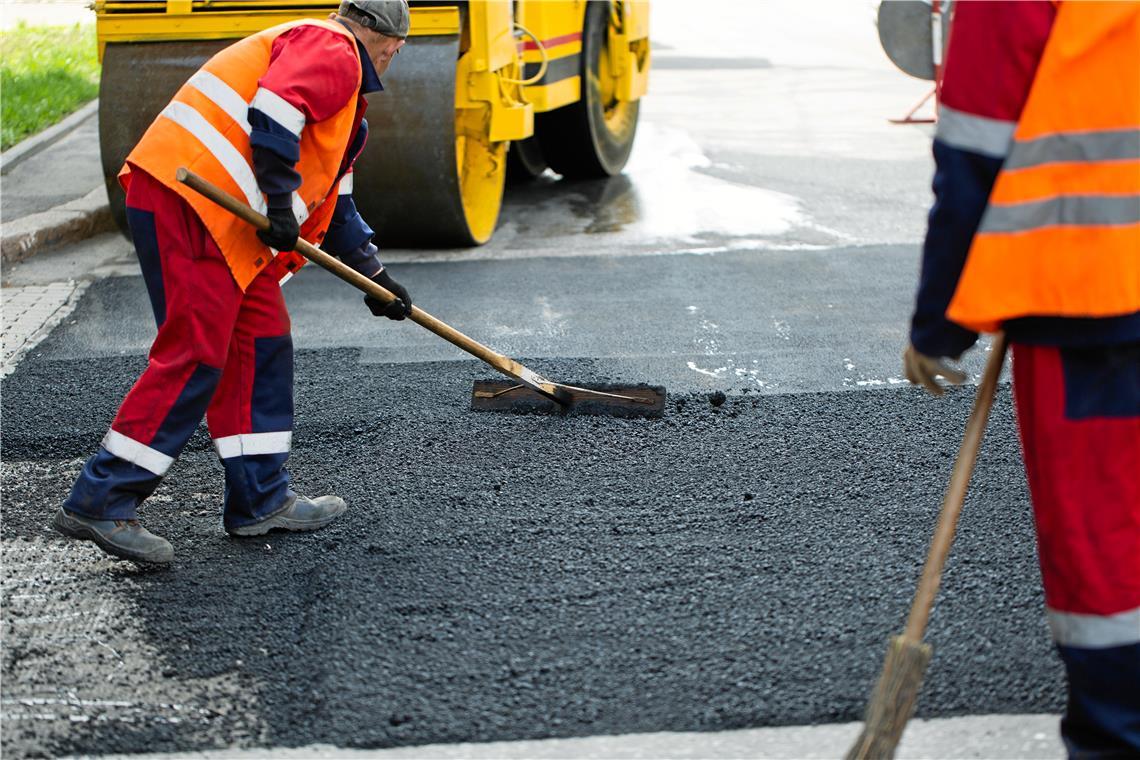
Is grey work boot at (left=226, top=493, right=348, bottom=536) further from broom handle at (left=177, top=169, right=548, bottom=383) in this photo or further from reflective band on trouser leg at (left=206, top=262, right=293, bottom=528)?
broom handle at (left=177, top=169, right=548, bottom=383)

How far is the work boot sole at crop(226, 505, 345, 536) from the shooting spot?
3.71 meters

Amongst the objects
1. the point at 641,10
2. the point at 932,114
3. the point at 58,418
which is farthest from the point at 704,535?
the point at 932,114

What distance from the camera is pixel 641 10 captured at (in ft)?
30.4

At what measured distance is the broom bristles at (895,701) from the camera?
7.84 ft

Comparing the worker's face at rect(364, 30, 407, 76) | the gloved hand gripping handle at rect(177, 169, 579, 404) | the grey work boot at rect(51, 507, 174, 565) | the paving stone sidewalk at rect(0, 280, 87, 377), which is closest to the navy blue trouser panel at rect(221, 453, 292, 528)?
the grey work boot at rect(51, 507, 174, 565)

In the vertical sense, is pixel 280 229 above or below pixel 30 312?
above

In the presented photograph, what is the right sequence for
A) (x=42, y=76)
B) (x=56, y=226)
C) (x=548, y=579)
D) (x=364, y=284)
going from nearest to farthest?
(x=548, y=579) → (x=364, y=284) → (x=56, y=226) → (x=42, y=76)

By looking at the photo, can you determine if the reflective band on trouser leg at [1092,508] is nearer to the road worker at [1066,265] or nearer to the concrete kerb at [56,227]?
the road worker at [1066,265]

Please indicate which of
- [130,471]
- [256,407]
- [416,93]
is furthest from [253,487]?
[416,93]

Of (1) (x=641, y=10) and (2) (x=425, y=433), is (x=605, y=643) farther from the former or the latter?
(1) (x=641, y=10)

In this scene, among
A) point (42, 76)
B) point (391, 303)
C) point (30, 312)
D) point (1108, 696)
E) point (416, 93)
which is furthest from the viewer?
point (42, 76)

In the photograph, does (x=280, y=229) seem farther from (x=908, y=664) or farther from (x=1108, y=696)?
(x=1108, y=696)

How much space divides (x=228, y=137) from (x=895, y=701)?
2.13m

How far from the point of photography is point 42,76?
37.3ft
